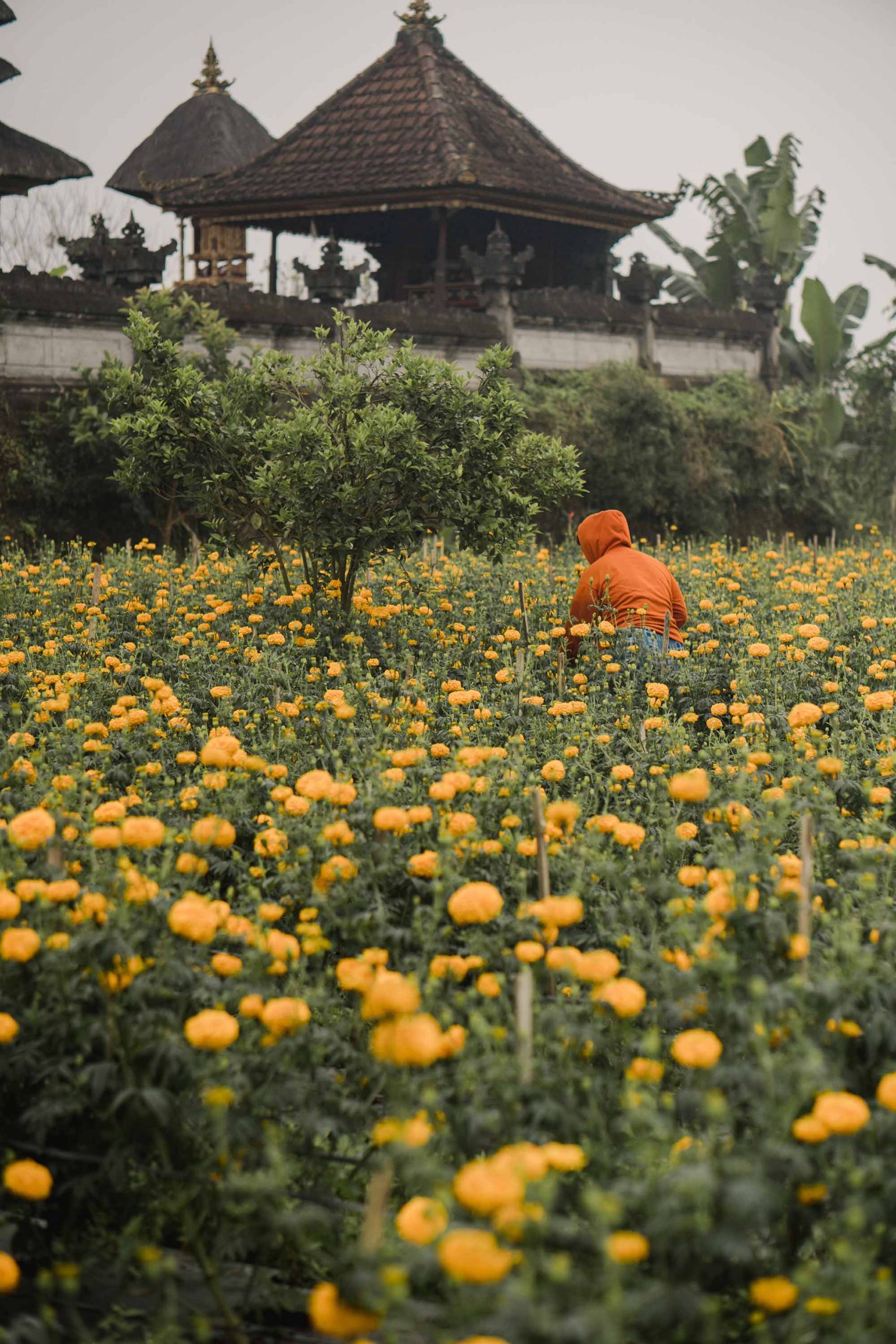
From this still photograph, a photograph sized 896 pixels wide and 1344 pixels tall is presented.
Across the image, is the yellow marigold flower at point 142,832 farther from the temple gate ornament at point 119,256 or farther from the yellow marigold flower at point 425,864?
the temple gate ornament at point 119,256

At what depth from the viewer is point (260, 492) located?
6855mm

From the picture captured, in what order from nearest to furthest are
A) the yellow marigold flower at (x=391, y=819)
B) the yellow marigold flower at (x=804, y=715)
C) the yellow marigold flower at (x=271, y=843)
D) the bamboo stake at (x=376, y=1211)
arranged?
the bamboo stake at (x=376, y=1211), the yellow marigold flower at (x=391, y=819), the yellow marigold flower at (x=271, y=843), the yellow marigold flower at (x=804, y=715)

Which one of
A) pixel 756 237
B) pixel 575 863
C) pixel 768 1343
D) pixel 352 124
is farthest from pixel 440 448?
pixel 756 237

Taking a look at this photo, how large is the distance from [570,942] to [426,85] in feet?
59.5

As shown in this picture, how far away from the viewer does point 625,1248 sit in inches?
66.5

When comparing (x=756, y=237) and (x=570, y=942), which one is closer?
(x=570, y=942)

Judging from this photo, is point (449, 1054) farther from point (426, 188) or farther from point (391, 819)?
point (426, 188)

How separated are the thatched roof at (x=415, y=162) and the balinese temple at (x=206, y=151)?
4.11m

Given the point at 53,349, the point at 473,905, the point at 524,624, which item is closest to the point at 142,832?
the point at 473,905

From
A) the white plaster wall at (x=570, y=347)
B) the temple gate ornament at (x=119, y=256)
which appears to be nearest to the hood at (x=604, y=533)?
the temple gate ornament at (x=119, y=256)

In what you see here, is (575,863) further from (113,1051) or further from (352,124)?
(352,124)

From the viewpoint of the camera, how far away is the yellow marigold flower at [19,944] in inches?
89.7

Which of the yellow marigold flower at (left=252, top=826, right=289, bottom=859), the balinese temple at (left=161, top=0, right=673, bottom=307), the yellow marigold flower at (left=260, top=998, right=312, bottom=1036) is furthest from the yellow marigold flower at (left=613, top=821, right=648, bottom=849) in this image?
the balinese temple at (left=161, top=0, right=673, bottom=307)

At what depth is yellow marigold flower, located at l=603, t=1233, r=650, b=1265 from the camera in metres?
1.65
